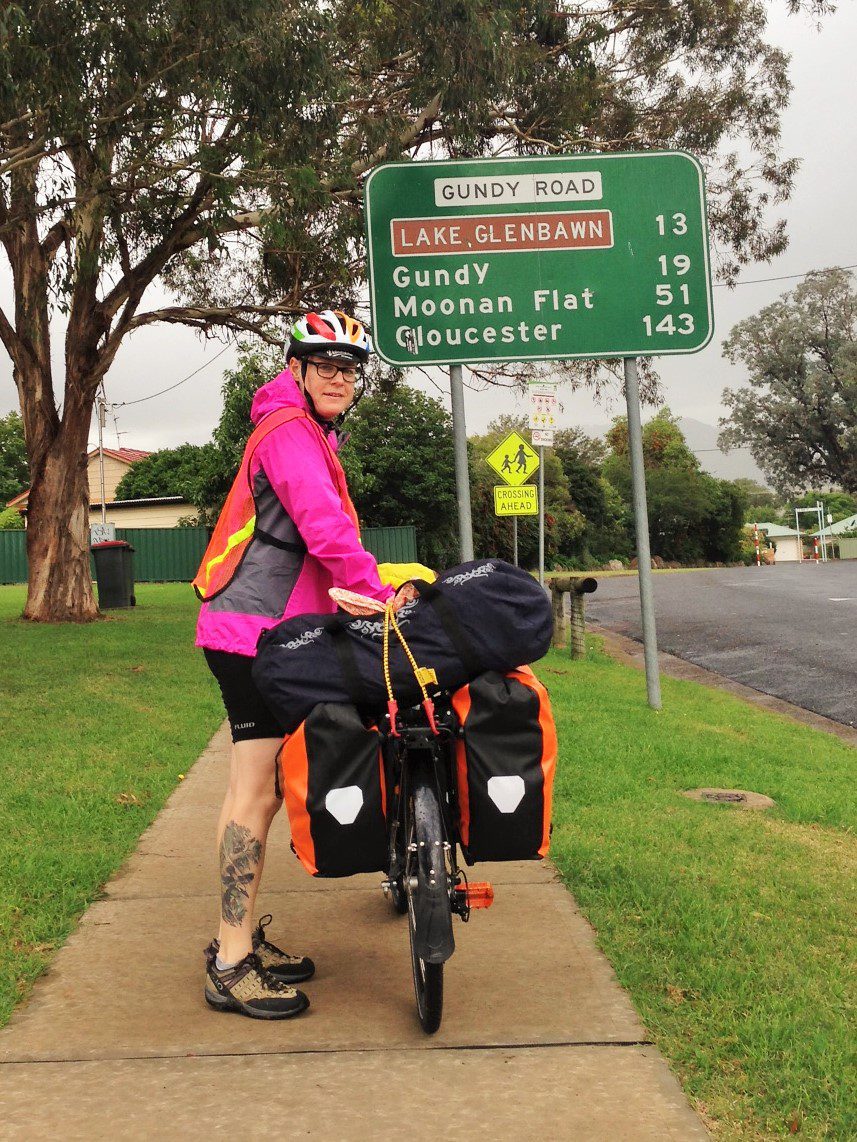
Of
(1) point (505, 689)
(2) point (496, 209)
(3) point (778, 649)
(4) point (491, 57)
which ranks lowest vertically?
(3) point (778, 649)

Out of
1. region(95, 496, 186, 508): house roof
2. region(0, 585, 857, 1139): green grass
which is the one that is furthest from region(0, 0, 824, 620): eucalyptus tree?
region(95, 496, 186, 508): house roof

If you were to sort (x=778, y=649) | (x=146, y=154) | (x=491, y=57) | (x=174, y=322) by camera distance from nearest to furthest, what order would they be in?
(x=146, y=154)
(x=491, y=57)
(x=778, y=649)
(x=174, y=322)

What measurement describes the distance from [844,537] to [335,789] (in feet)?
268

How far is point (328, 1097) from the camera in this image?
3.04 metres

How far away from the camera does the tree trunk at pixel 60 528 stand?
1767 centimetres

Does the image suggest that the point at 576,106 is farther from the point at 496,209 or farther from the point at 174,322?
the point at 496,209

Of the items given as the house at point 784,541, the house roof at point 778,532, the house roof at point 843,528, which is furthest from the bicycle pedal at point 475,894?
the house roof at point 778,532

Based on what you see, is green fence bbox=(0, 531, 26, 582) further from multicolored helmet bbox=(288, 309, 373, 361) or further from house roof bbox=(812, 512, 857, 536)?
house roof bbox=(812, 512, 857, 536)

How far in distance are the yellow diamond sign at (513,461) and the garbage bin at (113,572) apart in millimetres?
6579

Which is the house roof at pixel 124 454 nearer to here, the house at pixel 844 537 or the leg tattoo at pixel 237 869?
the house at pixel 844 537

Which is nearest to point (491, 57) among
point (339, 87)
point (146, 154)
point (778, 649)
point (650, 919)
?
point (339, 87)

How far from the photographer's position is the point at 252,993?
11.8 ft

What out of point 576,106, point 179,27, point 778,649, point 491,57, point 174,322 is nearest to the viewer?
point 179,27

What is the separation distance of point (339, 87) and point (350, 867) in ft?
33.6
